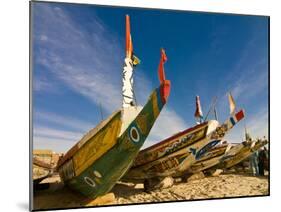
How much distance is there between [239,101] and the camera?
509cm

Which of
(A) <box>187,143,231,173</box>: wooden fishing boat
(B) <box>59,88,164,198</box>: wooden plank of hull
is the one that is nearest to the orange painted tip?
(B) <box>59,88,164,198</box>: wooden plank of hull

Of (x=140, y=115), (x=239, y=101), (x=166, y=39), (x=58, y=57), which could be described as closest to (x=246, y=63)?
(x=239, y=101)

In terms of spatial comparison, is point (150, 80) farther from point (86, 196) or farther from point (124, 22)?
point (86, 196)

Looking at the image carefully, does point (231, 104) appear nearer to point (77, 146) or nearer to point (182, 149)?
point (182, 149)

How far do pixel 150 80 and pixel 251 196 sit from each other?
5.29ft

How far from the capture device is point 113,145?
457cm

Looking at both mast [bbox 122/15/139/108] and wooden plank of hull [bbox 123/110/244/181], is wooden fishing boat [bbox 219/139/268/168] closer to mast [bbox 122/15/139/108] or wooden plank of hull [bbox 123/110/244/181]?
wooden plank of hull [bbox 123/110/244/181]

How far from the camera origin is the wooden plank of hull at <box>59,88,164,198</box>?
459 centimetres

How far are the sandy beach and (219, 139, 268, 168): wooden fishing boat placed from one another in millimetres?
131

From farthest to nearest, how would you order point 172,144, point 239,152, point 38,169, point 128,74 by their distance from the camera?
Answer: point 239,152 < point 172,144 < point 128,74 < point 38,169

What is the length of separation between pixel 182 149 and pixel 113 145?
Answer: 30.5 inches

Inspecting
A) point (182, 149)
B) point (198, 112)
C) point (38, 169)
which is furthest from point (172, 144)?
point (38, 169)

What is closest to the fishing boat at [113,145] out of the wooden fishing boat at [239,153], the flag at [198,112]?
the flag at [198,112]

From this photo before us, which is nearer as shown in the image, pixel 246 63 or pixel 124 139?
pixel 124 139
